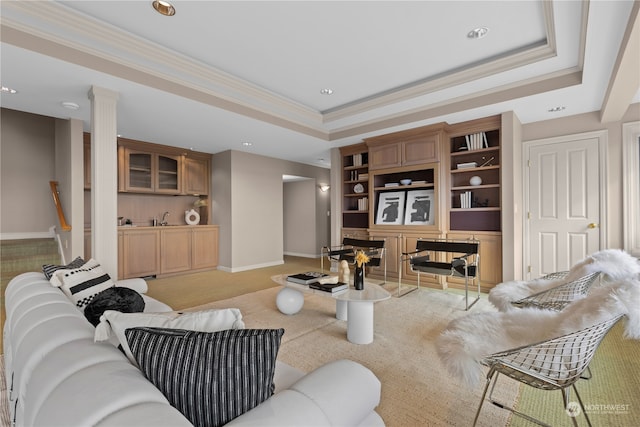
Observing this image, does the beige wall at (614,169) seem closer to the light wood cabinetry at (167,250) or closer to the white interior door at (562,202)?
the white interior door at (562,202)

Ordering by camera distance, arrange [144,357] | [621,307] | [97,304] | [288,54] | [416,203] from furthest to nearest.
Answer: [416,203], [288,54], [97,304], [621,307], [144,357]

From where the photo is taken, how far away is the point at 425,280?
4809 millimetres

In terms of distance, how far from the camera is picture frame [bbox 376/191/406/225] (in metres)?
5.19

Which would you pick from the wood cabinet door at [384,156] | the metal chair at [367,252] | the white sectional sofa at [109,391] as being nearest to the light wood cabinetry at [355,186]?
the wood cabinet door at [384,156]

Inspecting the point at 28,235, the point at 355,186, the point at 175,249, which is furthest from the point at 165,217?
the point at 355,186

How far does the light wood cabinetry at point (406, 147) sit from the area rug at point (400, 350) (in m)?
2.05

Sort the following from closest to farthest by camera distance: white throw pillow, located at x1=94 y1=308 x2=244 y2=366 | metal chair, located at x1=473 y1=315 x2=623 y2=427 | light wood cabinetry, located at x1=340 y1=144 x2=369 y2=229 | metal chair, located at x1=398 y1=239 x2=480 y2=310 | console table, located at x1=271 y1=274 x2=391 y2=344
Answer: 1. white throw pillow, located at x1=94 y1=308 x2=244 y2=366
2. metal chair, located at x1=473 y1=315 x2=623 y2=427
3. console table, located at x1=271 y1=274 x2=391 y2=344
4. metal chair, located at x1=398 y1=239 x2=480 y2=310
5. light wood cabinetry, located at x1=340 y1=144 x2=369 y2=229

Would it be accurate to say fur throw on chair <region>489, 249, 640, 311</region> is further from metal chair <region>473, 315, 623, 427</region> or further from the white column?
the white column

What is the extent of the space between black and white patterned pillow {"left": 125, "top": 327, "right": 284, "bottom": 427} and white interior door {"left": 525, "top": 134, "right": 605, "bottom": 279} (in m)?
4.80

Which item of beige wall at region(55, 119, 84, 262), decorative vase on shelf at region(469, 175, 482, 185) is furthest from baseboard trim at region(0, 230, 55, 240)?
decorative vase on shelf at region(469, 175, 482, 185)

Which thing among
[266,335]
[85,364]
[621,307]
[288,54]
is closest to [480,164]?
[288,54]

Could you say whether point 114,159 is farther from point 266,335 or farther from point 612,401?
point 612,401

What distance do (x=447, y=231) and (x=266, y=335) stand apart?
4322 millimetres

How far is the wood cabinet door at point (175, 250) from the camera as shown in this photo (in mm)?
5463
